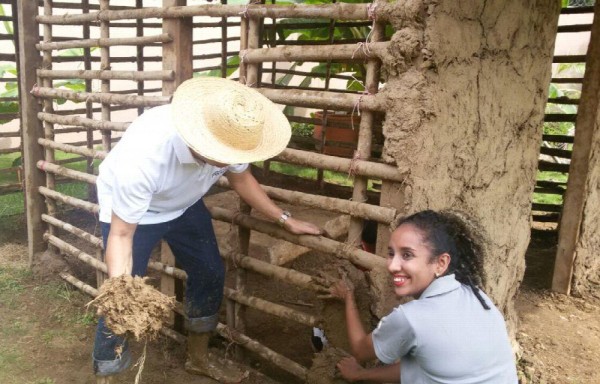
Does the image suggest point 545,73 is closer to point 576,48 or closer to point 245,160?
point 245,160

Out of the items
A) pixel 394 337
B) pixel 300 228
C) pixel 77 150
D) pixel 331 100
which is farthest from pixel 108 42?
pixel 394 337

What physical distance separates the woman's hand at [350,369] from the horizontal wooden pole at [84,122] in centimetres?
206

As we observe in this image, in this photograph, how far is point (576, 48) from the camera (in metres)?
10.5

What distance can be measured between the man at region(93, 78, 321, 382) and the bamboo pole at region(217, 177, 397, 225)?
4.8 inches

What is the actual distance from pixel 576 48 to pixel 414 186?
32.0ft

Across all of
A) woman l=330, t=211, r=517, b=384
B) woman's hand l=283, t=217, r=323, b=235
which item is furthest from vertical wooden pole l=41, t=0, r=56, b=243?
woman l=330, t=211, r=517, b=384

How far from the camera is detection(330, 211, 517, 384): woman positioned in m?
1.86

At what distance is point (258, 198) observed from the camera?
9.28ft

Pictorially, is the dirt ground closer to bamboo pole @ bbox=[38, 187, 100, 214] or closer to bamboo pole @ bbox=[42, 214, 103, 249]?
bamboo pole @ bbox=[42, 214, 103, 249]

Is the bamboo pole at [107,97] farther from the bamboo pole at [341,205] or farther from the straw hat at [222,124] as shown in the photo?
the straw hat at [222,124]

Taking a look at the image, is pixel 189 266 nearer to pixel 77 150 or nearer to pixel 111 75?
pixel 111 75

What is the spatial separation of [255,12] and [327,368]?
1823 millimetres

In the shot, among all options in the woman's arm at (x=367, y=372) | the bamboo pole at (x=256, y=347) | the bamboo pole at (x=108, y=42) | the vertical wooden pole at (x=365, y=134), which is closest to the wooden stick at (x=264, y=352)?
the bamboo pole at (x=256, y=347)

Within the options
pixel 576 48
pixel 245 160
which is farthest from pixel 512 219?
pixel 576 48
